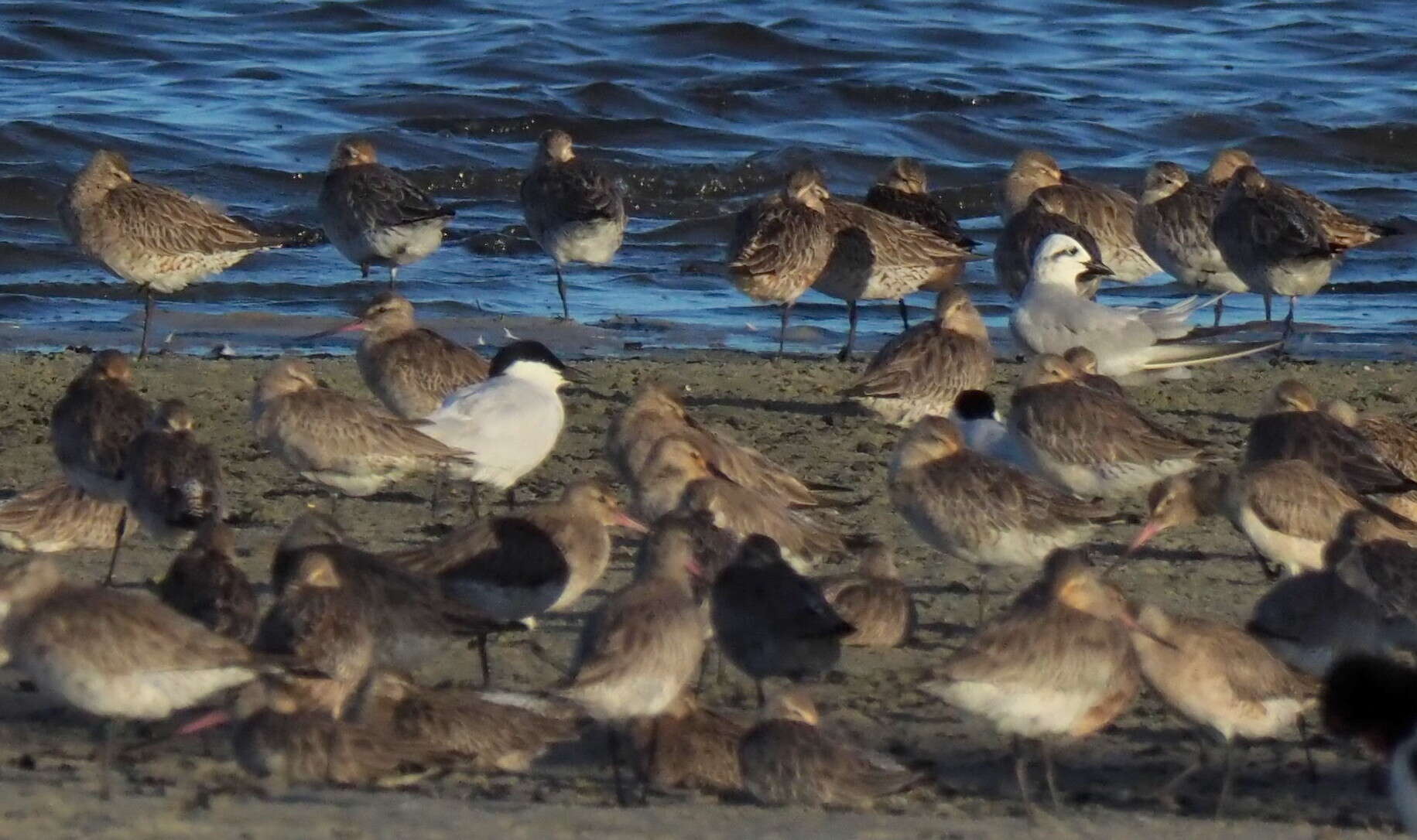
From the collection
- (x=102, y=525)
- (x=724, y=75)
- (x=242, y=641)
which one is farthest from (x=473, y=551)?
(x=724, y=75)

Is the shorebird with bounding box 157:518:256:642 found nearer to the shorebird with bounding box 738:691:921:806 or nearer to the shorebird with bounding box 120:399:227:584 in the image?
the shorebird with bounding box 120:399:227:584

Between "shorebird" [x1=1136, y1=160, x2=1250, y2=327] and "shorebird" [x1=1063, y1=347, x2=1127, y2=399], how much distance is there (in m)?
4.13

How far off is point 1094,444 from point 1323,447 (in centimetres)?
83

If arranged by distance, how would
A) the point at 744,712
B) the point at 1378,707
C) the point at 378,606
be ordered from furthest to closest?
the point at 744,712, the point at 378,606, the point at 1378,707

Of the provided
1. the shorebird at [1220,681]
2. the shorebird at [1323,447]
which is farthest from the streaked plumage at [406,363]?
the shorebird at [1220,681]

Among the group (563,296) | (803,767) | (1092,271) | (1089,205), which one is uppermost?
(803,767)

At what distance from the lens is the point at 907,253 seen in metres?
13.8

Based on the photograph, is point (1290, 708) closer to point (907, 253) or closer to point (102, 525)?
point (102, 525)

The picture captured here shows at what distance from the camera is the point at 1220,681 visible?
20.4 feet

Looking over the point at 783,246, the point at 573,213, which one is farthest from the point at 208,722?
the point at 573,213

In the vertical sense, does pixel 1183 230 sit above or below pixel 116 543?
below

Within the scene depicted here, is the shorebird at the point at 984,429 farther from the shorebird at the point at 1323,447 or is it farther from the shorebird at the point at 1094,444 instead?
the shorebird at the point at 1323,447

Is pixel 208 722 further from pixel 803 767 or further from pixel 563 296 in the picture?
pixel 563 296

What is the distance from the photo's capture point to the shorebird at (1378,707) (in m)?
5.31
